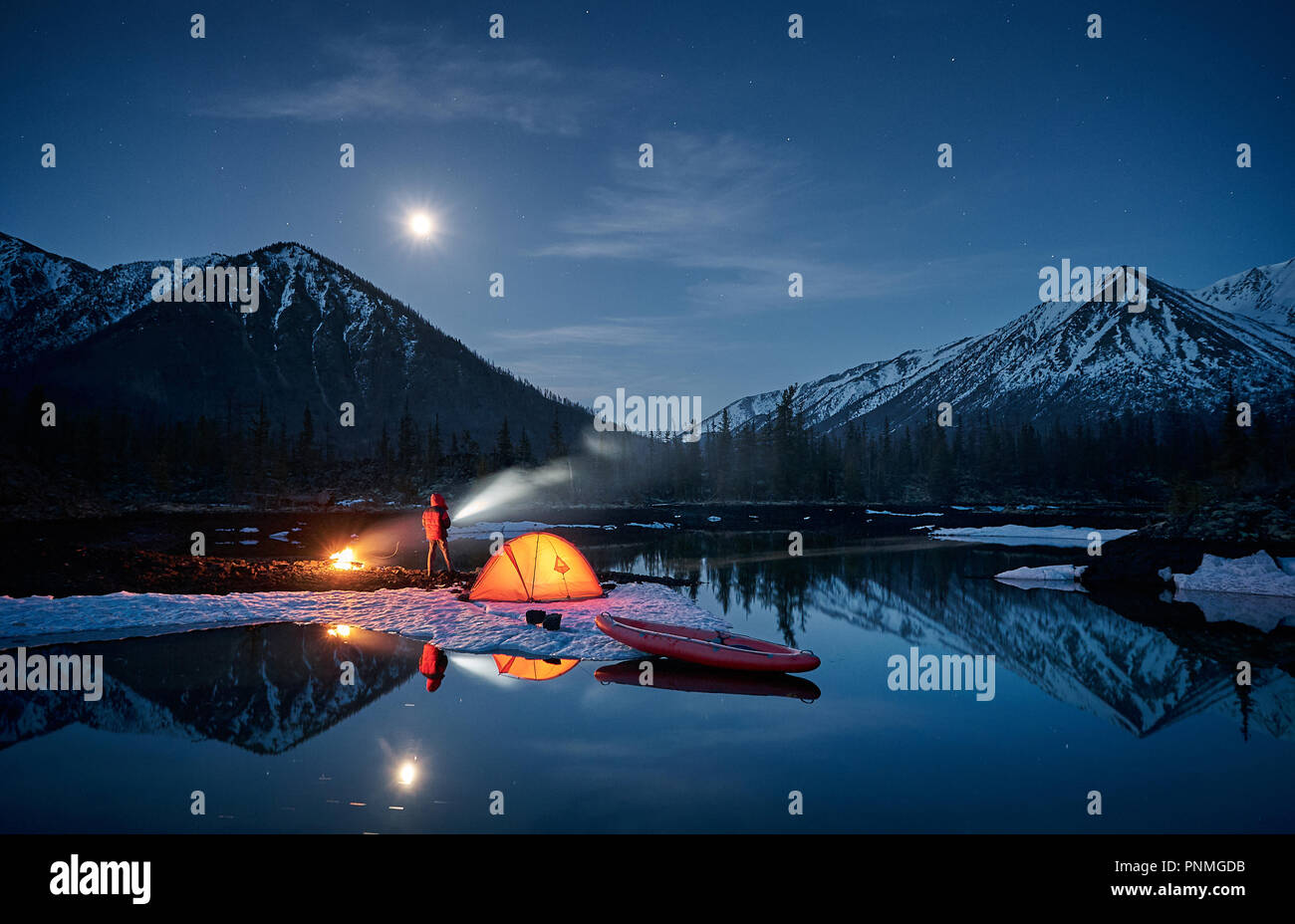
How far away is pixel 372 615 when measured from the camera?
20.8 m

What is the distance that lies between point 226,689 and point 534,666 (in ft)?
19.8

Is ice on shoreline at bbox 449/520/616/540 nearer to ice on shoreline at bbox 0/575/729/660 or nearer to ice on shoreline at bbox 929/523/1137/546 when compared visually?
ice on shoreline at bbox 929/523/1137/546

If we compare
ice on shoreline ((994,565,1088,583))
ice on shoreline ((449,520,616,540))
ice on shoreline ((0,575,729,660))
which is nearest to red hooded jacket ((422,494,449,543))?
ice on shoreline ((0,575,729,660))

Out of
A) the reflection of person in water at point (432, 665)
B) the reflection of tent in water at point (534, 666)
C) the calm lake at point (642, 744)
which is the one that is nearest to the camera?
the calm lake at point (642, 744)

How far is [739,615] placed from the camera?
22984 mm

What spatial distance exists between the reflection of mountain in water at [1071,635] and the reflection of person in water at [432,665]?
922 centimetres

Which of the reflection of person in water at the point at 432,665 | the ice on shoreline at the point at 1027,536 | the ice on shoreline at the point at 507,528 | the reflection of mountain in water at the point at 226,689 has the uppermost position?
the reflection of mountain in water at the point at 226,689

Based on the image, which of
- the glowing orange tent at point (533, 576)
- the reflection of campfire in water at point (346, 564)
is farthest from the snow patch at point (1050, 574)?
the reflection of campfire in water at point (346, 564)

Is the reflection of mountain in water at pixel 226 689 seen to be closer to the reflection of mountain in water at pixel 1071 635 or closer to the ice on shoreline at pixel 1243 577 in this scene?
the reflection of mountain in water at pixel 1071 635

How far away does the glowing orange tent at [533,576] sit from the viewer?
852 inches

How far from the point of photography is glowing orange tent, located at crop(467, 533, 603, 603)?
21641mm
